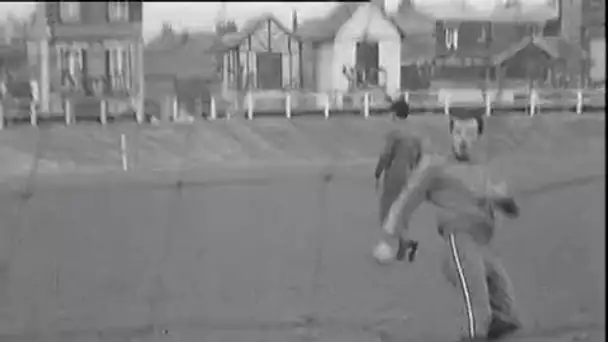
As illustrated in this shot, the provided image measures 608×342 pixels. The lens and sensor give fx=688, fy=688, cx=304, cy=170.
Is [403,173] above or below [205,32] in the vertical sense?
below

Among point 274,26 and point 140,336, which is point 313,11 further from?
point 140,336

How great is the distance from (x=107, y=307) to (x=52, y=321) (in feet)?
0.27

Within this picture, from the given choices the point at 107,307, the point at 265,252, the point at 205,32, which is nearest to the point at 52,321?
the point at 107,307

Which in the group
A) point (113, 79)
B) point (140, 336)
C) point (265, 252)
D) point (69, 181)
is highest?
point (113, 79)

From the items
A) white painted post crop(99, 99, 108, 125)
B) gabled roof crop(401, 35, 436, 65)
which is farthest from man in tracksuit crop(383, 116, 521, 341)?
white painted post crop(99, 99, 108, 125)

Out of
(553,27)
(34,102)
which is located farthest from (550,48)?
(34,102)

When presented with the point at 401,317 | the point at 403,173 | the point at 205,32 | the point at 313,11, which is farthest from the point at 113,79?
the point at 401,317

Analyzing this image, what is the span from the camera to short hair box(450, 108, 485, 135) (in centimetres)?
101

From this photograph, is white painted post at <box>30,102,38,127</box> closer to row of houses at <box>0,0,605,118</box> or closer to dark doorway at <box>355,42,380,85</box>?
row of houses at <box>0,0,605,118</box>

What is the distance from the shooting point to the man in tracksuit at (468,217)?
100cm

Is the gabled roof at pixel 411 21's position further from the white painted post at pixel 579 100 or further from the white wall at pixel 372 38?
the white painted post at pixel 579 100

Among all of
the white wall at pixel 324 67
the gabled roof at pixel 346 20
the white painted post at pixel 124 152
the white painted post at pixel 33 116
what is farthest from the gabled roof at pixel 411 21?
the white painted post at pixel 33 116

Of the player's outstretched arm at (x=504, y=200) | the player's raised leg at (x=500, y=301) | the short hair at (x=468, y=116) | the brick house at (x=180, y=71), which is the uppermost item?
the brick house at (x=180, y=71)

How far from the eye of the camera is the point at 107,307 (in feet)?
3.30
